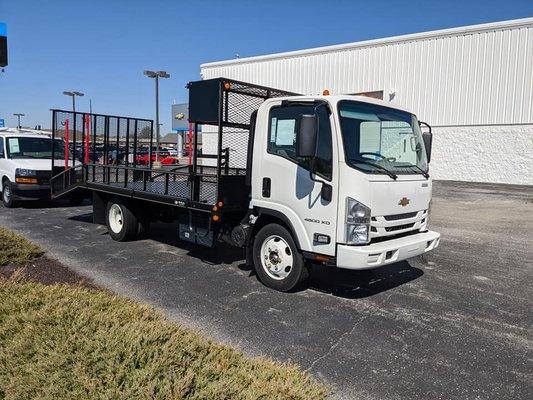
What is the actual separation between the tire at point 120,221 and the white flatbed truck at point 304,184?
127 centimetres

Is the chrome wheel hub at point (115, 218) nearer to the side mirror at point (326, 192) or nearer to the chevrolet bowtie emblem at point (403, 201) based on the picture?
the side mirror at point (326, 192)

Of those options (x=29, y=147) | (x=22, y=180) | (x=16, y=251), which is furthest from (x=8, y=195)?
(x=16, y=251)

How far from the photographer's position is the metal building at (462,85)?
2322 centimetres

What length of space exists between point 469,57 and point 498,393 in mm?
23830

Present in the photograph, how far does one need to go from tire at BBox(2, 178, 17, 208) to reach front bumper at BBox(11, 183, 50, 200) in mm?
216

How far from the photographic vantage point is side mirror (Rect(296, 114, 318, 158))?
5148 millimetres

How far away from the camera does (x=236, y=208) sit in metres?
6.62

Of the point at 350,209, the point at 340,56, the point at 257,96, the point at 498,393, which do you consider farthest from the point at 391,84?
the point at 498,393

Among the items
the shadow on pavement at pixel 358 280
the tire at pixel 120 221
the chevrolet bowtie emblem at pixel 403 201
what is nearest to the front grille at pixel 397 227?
the chevrolet bowtie emblem at pixel 403 201

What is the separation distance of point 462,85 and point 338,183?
870 inches

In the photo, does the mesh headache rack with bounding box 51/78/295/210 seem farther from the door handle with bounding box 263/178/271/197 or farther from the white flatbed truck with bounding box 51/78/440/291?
the door handle with bounding box 263/178/271/197

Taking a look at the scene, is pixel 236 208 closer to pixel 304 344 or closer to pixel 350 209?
pixel 350 209

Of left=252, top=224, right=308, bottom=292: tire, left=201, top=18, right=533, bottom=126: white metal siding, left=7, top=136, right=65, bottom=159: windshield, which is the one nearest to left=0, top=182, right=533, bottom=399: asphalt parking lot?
left=252, top=224, right=308, bottom=292: tire

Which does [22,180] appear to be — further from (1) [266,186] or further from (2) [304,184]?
(2) [304,184]
